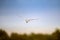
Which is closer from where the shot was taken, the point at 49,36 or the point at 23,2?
the point at 49,36

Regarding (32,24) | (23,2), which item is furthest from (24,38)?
(23,2)

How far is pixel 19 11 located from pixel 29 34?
33 cm

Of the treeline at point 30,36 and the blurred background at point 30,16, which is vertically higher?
the blurred background at point 30,16

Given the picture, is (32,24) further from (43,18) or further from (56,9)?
(56,9)

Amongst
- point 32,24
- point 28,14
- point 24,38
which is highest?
point 28,14

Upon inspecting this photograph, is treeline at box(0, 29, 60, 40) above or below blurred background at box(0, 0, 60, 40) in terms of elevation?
below

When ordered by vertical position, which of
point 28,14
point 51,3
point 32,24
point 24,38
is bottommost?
point 24,38

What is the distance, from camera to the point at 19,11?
1605 millimetres

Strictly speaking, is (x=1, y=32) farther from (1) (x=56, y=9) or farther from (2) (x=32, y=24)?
(1) (x=56, y=9)

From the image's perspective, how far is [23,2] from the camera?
1.62 m

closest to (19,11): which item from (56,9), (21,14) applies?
(21,14)

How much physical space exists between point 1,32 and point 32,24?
1.40ft

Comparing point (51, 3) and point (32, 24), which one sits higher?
point (51, 3)

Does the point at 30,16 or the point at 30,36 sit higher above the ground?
the point at 30,16
